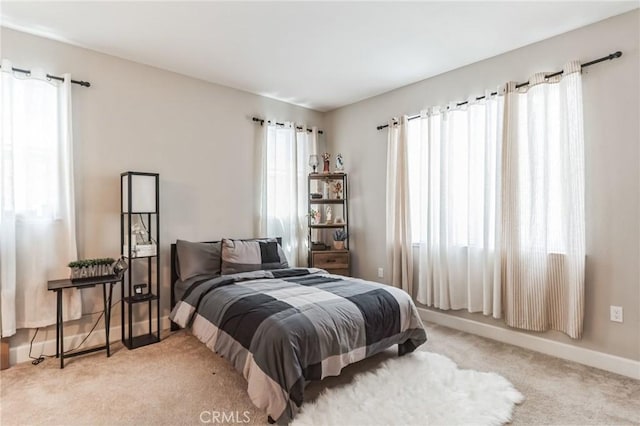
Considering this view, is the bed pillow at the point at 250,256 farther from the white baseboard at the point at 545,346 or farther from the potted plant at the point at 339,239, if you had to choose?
the white baseboard at the point at 545,346

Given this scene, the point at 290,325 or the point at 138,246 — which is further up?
the point at 138,246

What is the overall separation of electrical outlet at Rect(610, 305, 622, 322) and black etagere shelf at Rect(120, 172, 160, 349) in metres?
3.78

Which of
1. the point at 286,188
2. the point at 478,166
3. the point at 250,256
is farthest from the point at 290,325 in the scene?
the point at 286,188

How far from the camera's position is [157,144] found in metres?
3.50

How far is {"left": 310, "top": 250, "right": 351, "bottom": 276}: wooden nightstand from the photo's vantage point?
4.35 m

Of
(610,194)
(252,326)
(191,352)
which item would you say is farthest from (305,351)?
(610,194)

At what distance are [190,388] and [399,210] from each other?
2.80 metres

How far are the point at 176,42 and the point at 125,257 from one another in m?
2.02

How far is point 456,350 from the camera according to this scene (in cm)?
297

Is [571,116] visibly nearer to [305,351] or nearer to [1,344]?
[305,351]

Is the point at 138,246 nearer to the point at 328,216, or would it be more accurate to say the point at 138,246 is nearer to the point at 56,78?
the point at 56,78

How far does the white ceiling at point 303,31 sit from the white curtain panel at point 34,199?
0.58m

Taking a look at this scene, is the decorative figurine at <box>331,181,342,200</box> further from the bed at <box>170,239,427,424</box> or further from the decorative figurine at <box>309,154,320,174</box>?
the bed at <box>170,239,427,424</box>

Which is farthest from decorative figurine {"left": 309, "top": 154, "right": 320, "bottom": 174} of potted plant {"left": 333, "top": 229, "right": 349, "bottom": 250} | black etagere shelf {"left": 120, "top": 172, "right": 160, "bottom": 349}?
black etagere shelf {"left": 120, "top": 172, "right": 160, "bottom": 349}
